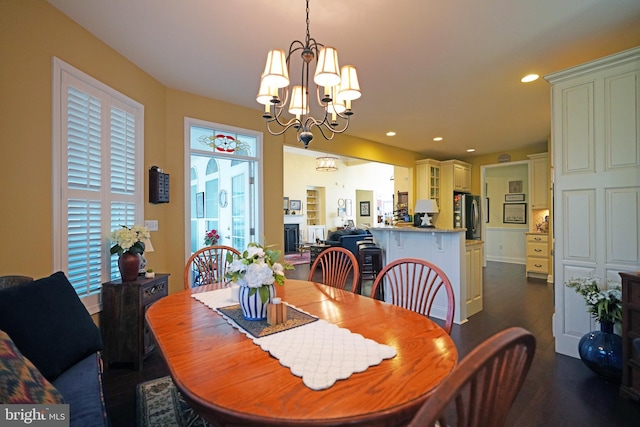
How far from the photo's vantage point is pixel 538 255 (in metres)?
5.92

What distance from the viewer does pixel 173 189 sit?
3477 millimetres

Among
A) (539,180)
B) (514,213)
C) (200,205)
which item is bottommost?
(514,213)

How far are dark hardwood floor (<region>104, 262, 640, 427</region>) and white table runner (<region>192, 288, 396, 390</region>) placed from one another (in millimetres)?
1329

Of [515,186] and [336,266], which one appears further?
[515,186]

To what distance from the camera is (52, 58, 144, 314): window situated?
7.16 feet

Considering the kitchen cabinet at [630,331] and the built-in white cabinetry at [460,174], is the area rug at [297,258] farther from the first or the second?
the kitchen cabinet at [630,331]

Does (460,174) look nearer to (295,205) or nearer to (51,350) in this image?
(295,205)

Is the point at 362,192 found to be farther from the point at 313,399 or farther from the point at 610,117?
the point at 313,399

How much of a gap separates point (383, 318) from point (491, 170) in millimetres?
7853

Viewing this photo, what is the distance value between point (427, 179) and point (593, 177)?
4.40 meters

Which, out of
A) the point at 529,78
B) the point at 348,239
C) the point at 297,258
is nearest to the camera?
the point at 529,78

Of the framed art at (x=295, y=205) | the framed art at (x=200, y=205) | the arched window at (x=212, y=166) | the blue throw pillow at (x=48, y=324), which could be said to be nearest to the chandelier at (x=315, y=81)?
the blue throw pillow at (x=48, y=324)

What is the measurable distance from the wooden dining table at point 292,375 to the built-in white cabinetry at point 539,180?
602cm

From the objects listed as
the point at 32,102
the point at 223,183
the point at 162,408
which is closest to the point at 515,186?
the point at 223,183
